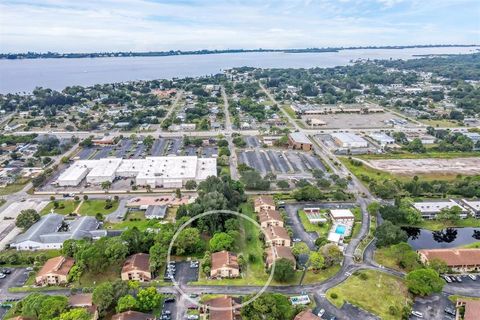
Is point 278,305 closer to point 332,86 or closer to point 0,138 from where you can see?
point 0,138

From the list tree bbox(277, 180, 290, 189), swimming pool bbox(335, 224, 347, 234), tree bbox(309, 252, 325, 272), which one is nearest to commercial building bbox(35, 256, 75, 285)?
tree bbox(309, 252, 325, 272)

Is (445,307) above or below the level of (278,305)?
below

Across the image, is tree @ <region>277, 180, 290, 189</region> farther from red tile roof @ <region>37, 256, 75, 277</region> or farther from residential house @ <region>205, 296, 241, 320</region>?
red tile roof @ <region>37, 256, 75, 277</region>

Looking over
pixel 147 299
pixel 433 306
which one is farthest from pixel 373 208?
pixel 147 299

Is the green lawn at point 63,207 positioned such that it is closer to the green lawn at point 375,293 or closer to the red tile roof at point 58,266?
the red tile roof at point 58,266

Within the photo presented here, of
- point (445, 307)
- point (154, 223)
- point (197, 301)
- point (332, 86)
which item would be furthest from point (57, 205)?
point (332, 86)
